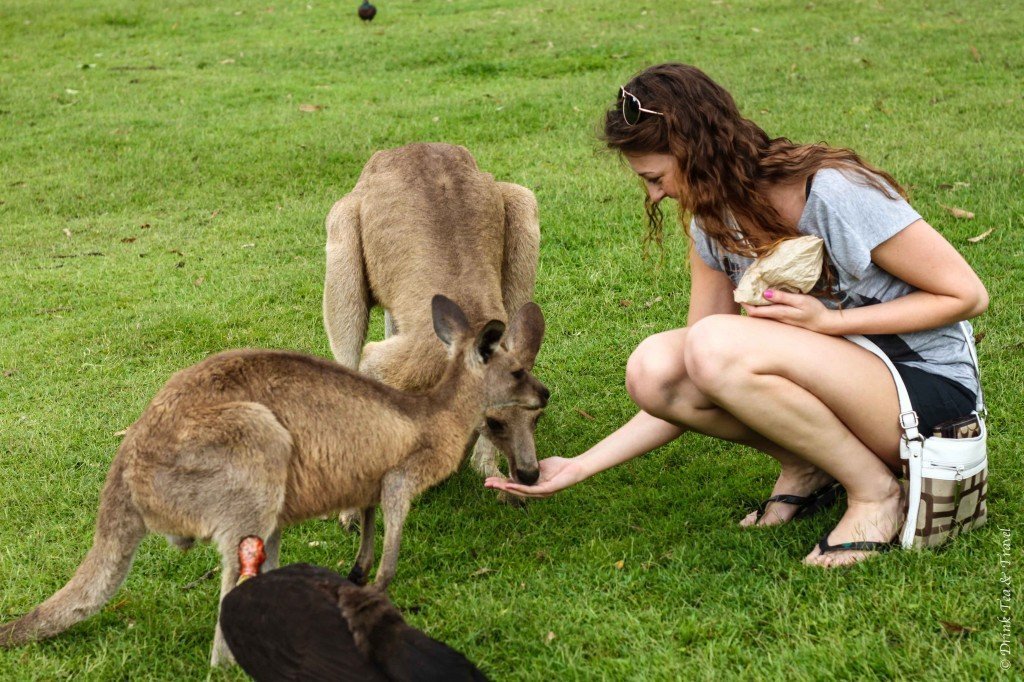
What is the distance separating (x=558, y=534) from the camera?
3.64m

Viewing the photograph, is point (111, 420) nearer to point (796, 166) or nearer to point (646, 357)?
point (646, 357)

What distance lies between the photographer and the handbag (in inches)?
116

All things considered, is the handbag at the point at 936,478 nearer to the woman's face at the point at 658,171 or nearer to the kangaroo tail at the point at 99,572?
the woman's face at the point at 658,171

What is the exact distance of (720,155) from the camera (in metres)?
3.06

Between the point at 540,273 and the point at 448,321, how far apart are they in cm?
256

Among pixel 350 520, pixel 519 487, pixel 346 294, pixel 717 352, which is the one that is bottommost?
pixel 350 520

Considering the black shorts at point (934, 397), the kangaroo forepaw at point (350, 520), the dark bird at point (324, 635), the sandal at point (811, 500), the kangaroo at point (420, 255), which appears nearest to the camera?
the dark bird at point (324, 635)

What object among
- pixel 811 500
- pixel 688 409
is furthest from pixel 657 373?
pixel 811 500

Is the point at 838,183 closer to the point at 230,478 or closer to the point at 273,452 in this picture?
the point at 273,452

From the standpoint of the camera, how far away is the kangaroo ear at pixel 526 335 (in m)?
3.59

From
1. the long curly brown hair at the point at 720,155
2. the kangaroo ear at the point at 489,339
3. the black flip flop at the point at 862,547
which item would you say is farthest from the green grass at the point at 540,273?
the kangaroo ear at the point at 489,339

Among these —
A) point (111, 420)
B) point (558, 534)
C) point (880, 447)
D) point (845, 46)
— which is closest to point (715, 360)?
point (880, 447)

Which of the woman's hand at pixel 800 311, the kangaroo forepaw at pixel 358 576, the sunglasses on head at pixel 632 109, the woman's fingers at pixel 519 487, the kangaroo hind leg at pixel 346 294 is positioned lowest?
the kangaroo forepaw at pixel 358 576

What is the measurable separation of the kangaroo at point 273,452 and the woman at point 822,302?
0.69 metres
